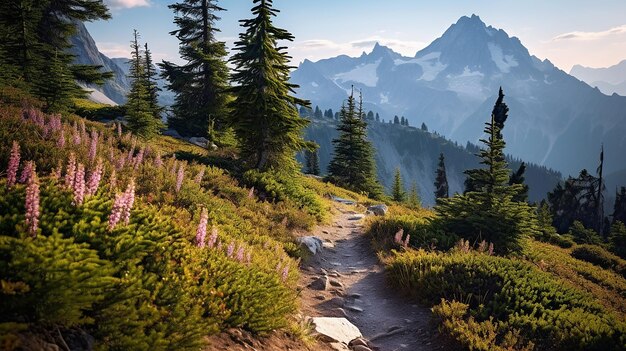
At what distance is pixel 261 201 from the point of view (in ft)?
46.9

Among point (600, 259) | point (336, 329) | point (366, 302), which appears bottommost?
point (600, 259)

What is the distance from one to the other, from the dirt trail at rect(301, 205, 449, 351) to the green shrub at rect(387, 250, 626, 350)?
1.94 feet

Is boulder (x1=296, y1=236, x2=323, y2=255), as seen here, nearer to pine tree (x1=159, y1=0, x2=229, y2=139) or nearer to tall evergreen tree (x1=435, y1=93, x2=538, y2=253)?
tall evergreen tree (x1=435, y1=93, x2=538, y2=253)

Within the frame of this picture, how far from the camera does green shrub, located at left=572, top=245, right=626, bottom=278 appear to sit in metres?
20.9

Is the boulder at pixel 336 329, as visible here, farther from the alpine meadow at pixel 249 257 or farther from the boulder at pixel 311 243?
the boulder at pixel 311 243

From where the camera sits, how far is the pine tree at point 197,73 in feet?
108

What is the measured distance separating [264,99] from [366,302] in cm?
1023

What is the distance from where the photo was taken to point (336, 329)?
7.08 metres

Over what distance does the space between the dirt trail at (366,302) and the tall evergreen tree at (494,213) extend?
4141 millimetres

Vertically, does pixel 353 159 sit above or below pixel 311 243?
above

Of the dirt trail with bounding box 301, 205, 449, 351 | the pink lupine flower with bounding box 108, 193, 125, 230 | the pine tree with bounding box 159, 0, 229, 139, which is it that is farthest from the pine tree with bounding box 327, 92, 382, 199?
the pink lupine flower with bounding box 108, 193, 125, 230

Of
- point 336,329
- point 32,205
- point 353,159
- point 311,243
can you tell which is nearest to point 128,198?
point 32,205

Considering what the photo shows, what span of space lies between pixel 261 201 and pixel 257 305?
8871mm

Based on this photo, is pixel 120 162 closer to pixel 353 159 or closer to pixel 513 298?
pixel 513 298
